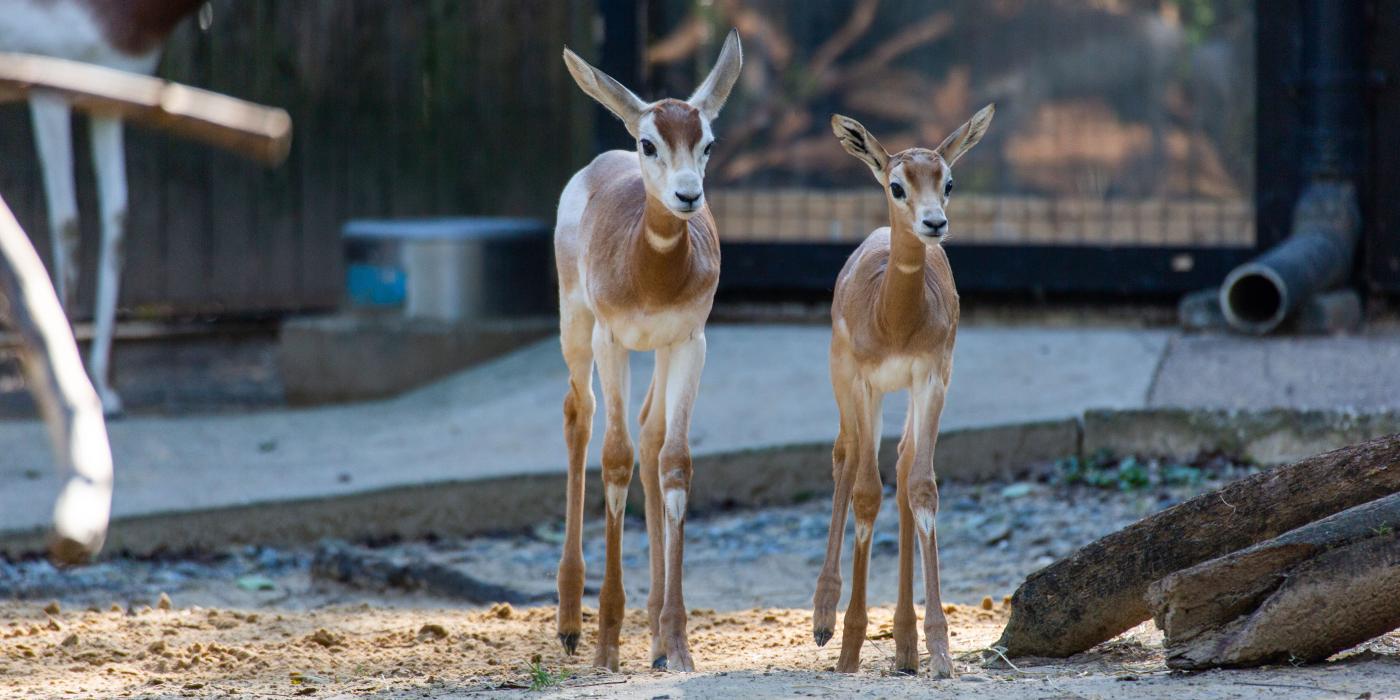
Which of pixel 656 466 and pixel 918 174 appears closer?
pixel 918 174

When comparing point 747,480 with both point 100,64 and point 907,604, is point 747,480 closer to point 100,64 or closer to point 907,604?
point 907,604

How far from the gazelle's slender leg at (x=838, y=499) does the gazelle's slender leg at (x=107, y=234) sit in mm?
4798

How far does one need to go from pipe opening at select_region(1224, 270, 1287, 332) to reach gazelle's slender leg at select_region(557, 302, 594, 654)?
412 cm

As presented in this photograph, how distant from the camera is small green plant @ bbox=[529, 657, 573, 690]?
3812 mm

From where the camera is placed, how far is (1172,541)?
390cm

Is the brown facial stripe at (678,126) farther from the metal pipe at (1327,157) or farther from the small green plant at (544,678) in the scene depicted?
the metal pipe at (1327,157)

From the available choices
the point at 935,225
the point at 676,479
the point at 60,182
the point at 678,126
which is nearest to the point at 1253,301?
the point at 676,479

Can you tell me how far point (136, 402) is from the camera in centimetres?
915

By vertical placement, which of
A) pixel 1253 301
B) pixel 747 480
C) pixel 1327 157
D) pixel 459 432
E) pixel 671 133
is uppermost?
pixel 1327 157

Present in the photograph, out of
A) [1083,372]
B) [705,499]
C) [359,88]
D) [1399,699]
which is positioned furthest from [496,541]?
[359,88]

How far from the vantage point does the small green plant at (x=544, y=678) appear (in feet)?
12.5

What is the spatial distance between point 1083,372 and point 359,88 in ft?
17.9

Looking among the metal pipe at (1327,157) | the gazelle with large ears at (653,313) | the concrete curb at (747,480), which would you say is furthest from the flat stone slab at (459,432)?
the gazelle with large ears at (653,313)

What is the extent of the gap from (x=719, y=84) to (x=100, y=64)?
184 inches
